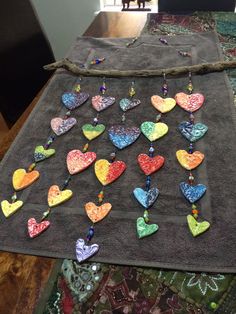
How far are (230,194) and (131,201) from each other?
0.23m

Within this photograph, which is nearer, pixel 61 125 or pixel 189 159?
pixel 189 159

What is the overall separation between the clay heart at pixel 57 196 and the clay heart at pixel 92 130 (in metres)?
0.22

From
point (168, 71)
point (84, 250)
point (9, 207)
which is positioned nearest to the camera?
point (84, 250)

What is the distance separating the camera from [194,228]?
2.27 feet

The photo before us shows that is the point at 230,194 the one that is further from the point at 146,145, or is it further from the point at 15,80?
the point at 15,80

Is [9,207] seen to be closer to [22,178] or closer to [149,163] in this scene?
[22,178]

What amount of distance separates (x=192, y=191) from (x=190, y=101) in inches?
15.8

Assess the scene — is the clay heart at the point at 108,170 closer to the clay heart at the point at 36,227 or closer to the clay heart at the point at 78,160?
the clay heart at the point at 78,160

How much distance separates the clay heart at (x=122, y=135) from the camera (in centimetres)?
94

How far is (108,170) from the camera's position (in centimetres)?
85

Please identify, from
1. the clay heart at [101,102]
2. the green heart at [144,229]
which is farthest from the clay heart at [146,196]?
the clay heart at [101,102]

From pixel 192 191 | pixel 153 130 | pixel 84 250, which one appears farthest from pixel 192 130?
pixel 84 250

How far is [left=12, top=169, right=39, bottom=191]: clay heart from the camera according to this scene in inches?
33.3

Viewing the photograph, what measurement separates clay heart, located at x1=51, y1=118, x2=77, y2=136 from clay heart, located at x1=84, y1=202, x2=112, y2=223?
0.33m
